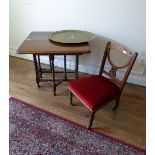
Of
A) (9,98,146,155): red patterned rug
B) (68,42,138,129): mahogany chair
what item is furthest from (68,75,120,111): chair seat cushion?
(9,98,146,155): red patterned rug

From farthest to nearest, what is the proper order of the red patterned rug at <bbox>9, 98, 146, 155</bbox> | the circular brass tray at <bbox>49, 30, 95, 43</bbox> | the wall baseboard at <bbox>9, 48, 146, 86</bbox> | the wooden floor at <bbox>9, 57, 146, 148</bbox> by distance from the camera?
the wall baseboard at <bbox>9, 48, 146, 86</bbox> < the circular brass tray at <bbox>49, 30, 95, 43</bbox> < the wooden floor at <bbox>9, 57, 146, 148</bbox> < the red patterned rug at <bbox>9, 98, 146, 155</bbox>

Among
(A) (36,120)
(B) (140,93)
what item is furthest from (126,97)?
(A) (36,120)

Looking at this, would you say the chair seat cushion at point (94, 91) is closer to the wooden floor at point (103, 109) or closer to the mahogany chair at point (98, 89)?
the mahogany chair at point (98, 89)

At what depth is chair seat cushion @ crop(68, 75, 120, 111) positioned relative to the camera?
1.89m

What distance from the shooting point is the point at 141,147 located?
1861mm

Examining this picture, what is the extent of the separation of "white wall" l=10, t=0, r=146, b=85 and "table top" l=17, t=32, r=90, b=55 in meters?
0.45

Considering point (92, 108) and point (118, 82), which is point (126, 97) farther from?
point (92, 108)

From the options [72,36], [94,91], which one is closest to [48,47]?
[72,36]

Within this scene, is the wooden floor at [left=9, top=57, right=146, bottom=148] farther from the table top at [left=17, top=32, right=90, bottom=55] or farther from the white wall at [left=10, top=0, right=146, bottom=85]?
the table top at [left=17, top=32, right=90, bottom=55]

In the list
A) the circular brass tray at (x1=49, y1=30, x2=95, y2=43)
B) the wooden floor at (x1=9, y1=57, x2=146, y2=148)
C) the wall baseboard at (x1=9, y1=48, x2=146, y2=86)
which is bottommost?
the wooden floor at (x1=9, y1=57, x2=146, y2=148)

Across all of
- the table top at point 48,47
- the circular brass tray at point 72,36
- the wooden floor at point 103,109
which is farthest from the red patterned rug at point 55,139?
the circular brass tray at point 72,36

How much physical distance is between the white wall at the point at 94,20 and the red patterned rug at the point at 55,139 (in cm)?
103
